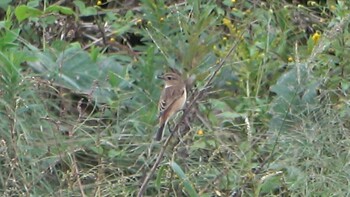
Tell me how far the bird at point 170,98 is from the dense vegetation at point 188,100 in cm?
7

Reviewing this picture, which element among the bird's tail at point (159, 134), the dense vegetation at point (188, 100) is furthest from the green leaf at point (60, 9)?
the bird's tail at point (159, 134)

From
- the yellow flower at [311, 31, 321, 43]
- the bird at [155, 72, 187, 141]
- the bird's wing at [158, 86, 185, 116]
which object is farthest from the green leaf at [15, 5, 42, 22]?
the yellow flower at [311, 31, 321, 43]

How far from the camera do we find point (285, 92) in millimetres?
6777

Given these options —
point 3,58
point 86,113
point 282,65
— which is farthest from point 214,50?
point 3,58

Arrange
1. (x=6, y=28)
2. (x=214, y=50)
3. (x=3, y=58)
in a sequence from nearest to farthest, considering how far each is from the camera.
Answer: (x=3, y=58) < (x=6, y=28) < (x=214, y=50)

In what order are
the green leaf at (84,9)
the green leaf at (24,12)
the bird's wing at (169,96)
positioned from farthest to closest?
1. the green leaf at (84,9)
2. the green leaf at (24,12)
3. the bird's wing at (169,96)

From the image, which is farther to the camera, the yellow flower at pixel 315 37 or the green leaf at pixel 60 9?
the yellow flower at pixel 315 37

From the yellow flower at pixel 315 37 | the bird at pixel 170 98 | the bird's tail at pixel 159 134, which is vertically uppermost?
the bird at pixel 170 98

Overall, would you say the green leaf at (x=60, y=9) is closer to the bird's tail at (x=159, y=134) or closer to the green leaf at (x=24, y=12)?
the green leaf at (x=24, y=12)

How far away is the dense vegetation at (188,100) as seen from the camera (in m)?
5.79

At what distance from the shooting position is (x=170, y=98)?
6.48m

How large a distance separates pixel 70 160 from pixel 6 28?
1.20m

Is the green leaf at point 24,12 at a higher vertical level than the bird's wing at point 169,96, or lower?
higher

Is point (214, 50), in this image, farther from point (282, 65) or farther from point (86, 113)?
point (86, 113)
